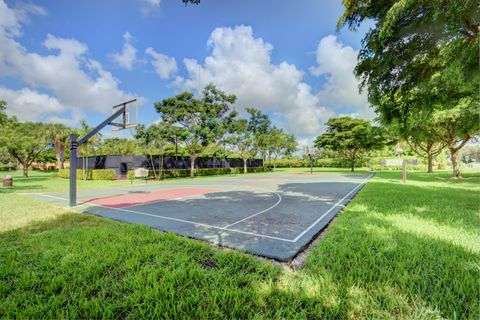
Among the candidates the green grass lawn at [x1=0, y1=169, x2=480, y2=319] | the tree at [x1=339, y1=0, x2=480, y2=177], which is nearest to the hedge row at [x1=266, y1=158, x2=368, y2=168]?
the tree at [x1=339, y1=0, x2=480, y2=177]

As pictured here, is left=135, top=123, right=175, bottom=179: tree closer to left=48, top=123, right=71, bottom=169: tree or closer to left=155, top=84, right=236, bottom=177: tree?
A: left=155, top=84, right=236, bottom=177: tree

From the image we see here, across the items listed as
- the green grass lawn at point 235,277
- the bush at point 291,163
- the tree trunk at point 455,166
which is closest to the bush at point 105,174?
the green grass lawn at point 235,277

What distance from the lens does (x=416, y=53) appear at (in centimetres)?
528

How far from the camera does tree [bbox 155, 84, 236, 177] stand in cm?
1809

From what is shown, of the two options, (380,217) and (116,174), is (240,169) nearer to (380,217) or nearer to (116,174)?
(116,174)

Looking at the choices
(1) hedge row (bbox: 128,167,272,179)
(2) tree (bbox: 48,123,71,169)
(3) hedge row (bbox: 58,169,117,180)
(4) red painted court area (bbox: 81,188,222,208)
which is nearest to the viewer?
(4) red painted court area (bbox: 81,188,222,208)

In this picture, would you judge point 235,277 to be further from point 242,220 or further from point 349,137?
point 349,137

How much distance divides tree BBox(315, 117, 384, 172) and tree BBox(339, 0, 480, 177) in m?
18.4

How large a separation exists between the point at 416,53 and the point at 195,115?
15.9 metres

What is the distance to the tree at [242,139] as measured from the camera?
77.0 ft

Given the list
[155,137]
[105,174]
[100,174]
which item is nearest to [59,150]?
[100,174]

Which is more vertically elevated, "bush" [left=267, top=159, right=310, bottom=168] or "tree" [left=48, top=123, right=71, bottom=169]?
"tree" [left=48, top=123, right=71, bottom=169]

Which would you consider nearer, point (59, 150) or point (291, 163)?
point (59, 150)

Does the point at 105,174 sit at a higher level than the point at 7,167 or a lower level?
lower
